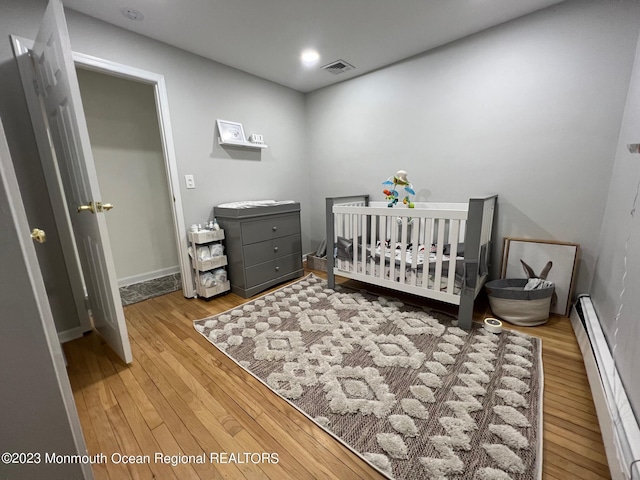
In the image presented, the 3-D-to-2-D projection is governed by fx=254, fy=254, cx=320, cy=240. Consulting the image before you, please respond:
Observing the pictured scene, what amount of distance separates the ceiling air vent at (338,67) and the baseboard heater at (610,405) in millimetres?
2702

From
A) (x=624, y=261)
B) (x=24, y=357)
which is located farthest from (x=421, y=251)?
(x=24, y=357)

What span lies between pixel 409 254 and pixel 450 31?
1.76m

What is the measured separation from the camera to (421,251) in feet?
7.06

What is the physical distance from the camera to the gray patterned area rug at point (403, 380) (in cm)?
95

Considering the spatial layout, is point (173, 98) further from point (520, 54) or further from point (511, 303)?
point (511, 303)

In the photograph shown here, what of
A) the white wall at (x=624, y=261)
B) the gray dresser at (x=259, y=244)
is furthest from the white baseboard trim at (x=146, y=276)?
the white wall at (x=624, y=261)

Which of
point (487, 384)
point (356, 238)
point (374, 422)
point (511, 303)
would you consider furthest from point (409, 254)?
point (374, 422)

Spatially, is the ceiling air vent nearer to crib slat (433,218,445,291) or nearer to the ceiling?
the ceiling

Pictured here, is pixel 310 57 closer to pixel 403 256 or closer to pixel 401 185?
pixel 401 185

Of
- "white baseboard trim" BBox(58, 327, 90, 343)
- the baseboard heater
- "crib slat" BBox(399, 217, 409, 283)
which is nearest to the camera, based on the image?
the baseboard heater

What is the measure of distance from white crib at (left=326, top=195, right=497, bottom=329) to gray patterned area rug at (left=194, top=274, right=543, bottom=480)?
9.6 inches

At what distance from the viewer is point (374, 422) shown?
1.08 metres

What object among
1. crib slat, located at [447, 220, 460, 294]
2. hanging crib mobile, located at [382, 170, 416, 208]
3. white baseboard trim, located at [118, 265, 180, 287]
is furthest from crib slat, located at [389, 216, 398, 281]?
white baseboard trim, located at [118, 265, 180, 287]

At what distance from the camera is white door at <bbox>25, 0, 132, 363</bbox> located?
116 centimetres
